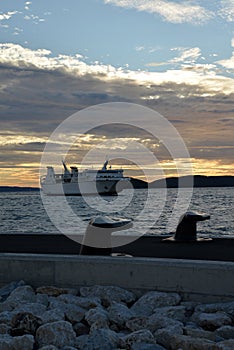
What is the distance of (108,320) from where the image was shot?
7020 millimetres

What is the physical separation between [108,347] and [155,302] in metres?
1.62

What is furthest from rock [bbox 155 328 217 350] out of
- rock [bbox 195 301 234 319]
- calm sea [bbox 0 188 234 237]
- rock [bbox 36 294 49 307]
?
calm sea [bbox 0 188 234 237]

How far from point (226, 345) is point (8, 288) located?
394 cm

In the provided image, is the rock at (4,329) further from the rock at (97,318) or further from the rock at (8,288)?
the rock at (8,288)

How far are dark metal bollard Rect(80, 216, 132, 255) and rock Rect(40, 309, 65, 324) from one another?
92.9 inches

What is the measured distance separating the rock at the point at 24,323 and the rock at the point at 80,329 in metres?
0.48

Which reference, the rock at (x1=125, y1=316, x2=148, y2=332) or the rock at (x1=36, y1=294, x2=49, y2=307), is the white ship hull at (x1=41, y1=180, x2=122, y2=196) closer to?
the rock at (x1=36, y1=294, x2=49, y2=307)

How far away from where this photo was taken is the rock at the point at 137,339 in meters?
6.22

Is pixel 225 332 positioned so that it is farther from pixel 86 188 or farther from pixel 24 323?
pixel 86 188

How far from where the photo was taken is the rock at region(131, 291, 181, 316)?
24.5 feet

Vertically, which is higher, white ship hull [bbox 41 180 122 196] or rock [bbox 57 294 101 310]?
rock [bbox 57 294 101 310]

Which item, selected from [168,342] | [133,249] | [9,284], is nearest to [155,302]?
[168,342]

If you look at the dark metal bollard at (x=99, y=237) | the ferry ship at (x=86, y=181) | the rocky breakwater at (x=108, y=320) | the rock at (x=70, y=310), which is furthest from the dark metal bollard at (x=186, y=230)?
the ferry ship at (x=86, y=181)

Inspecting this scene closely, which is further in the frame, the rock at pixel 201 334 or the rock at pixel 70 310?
the rock at pixel 70 310
